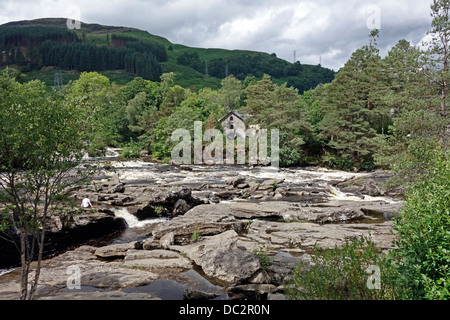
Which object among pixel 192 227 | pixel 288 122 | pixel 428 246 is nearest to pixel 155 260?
pixel 192 227

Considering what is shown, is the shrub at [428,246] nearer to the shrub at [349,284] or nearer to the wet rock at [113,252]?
the shrub at [349,284]

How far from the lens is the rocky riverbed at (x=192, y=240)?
44.1 ft

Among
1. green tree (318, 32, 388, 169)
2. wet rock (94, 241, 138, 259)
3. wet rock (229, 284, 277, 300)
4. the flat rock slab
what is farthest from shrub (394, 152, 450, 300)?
green tree (318, 32, 388, 169)

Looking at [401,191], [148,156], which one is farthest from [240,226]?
[148,156]

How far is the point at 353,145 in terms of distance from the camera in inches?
2247

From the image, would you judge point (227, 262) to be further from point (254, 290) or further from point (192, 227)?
point (192, 227)

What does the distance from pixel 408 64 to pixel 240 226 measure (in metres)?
19.9

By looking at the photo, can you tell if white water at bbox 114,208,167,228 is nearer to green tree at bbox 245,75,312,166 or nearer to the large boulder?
the large boulder

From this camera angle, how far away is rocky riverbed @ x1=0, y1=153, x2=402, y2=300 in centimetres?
1345

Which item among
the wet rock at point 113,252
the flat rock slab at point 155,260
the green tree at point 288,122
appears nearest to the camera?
the flat rock slab at point 155,260

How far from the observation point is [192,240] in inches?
764

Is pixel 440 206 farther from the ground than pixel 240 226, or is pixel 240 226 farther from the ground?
pixel 440 206

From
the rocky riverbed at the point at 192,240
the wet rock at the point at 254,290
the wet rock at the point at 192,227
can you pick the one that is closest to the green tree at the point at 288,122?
the rocky riverbed at the point at 192,240

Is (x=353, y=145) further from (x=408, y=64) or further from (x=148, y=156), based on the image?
(x=148, y=156)
